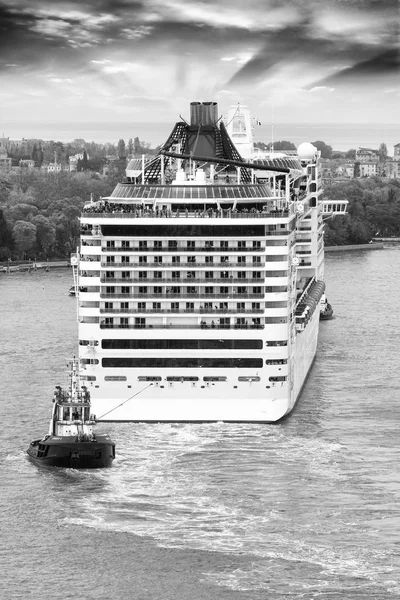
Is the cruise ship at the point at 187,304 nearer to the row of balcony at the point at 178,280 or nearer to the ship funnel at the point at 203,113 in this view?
the row of balcony at the point at 178,280

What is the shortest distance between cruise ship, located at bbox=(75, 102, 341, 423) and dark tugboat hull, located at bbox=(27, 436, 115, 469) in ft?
9.07

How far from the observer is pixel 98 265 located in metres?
40.0

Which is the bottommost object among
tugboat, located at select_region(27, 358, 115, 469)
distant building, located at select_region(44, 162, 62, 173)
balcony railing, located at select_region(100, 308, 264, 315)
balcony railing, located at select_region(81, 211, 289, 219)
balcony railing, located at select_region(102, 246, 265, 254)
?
distant building, located at select_region(44, 162, 62, 173)

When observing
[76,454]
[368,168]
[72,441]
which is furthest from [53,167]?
[76,454]

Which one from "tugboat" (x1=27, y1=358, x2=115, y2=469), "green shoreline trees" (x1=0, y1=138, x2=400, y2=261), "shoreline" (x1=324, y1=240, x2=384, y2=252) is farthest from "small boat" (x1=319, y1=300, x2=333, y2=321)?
"shoreline" (x1=324, y1=240, x2=384, y2=252)

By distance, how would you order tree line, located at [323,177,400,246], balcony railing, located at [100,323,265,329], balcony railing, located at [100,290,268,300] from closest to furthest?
balcony railing, located at [100,323,265,329] < balcony railing, located at [100,290,268,300] < tree line, located at [323,177,400,246]

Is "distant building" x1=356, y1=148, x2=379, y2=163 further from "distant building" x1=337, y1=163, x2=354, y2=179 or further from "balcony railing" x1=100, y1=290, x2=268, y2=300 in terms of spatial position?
"balcony railing" x1=100, y1=290, x2=268, y2=300

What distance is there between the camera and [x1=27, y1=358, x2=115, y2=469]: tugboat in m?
36.3

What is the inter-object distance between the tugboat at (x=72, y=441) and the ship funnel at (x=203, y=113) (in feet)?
40.5

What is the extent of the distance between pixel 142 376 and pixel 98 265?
2790 millimetres

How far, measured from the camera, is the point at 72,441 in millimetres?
36625

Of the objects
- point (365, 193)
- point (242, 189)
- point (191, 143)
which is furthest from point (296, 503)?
point (365, 193)

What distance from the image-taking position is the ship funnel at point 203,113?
48344mm

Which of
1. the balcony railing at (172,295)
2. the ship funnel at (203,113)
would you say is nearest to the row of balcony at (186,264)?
the balcony railing at (172,295)
